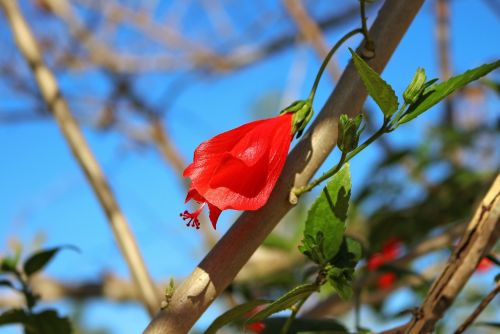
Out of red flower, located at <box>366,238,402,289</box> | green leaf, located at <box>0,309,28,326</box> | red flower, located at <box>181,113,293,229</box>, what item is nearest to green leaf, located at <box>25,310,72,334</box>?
green leaf, located at <box>0,309,28,326</box>

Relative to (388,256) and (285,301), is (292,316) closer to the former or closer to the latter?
(285,301)

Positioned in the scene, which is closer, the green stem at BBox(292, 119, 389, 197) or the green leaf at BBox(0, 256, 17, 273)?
the green stem at BBox(292, 119, 389, 197)

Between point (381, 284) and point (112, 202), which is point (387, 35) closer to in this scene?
point (112, 202)

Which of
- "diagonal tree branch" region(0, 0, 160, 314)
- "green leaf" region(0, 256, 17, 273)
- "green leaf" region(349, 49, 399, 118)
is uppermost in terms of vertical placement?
"diagonal tree branch" region(0, 0, 160, 314)

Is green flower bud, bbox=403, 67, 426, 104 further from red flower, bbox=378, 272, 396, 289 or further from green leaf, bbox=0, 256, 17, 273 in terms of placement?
red flower, bbox=378, 272, 396, 289

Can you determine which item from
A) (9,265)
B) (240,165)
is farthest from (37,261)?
(240,165)

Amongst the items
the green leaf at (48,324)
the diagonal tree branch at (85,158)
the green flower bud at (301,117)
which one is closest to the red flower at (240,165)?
the green flower bud at (301,117)

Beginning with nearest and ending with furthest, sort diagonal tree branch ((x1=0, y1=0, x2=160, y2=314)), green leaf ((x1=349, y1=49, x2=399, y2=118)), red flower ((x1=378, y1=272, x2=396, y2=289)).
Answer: green leaf ((x1=349, y1=49, x2=399, y2=118))
diagonal tree branch ((x1=0, y1=0, x2=160, y2=314))
red flower ((x1=378, y1=272, x2=396, y2=289))

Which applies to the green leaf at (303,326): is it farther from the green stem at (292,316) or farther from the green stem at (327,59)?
the green stem at (327,59)

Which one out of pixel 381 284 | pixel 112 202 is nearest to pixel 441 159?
pixel 381 284
